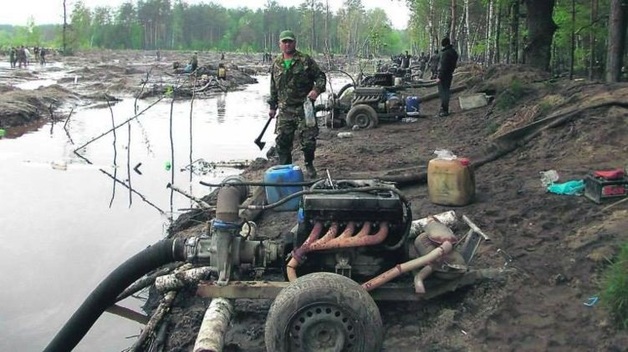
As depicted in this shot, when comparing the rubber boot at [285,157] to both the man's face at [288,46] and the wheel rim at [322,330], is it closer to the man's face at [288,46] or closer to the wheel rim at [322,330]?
the man's face at [288,46]

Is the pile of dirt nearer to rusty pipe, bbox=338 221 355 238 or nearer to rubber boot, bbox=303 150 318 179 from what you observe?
rusty pipe, bbox=338 221 355 238

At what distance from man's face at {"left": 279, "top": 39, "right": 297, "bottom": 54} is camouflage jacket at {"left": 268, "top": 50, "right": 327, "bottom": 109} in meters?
0.16

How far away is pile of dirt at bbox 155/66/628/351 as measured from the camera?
416 centimetres

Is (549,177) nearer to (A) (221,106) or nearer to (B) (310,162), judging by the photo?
(B) (310,162)

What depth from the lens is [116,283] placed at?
15.8 ft

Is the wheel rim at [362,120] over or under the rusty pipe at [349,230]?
over

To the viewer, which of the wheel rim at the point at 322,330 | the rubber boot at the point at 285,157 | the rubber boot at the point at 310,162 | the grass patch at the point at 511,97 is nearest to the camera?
the wheel rim at the point at 322,330

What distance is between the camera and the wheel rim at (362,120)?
14.9 metres

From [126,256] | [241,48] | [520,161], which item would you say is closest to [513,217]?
[520,161]

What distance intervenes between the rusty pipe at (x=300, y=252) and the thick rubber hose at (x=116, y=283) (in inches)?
34.7

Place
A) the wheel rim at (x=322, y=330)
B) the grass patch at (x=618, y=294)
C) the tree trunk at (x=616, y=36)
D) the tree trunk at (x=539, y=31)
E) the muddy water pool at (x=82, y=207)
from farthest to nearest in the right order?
1. the tree trunk at (x=539, y=31)
2. the tree trunk at (x=616, y=36)
3. the muddy water pool at (x=82, y=207)
4. the grass patch at (x=618, y=294)
5. the wheel rim at (x=322, y=330)

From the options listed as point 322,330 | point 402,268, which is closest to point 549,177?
point 402,268

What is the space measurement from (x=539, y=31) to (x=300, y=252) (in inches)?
582

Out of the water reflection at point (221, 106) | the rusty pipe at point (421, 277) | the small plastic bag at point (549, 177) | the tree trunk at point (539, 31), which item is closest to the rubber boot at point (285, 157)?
the small plastic bag at point (549, 177)
